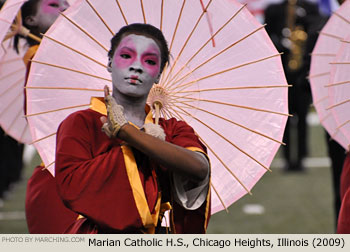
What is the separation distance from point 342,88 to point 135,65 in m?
1.18

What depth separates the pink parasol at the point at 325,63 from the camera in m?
4.45

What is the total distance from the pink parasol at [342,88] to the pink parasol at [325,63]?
47 cm

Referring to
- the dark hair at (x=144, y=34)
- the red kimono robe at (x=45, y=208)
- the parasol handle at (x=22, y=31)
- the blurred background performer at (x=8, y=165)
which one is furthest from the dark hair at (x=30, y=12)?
the blurred background performer at (x=8, y=165)

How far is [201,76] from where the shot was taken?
363 centimetres

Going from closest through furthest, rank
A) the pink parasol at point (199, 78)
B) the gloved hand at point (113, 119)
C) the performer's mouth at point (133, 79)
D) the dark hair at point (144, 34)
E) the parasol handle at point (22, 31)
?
1. the gloved hand at point (113, 119)
2. the performer's mouth at point (133, 79)
3. the dark hair at point (144, 34)
4. the pink parasol at point (199, 78)
5. the parasol handle at point (22, 31)

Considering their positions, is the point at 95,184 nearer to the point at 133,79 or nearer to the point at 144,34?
the point at 133,79

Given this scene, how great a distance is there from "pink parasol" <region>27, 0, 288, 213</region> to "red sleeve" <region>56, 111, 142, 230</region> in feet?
1.56

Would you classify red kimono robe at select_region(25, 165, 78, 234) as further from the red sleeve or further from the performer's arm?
the performer's arm

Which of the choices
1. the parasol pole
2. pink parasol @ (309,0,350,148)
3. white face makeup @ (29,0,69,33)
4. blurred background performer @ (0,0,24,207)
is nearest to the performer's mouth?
white face makeup @ (29,0,69,33)

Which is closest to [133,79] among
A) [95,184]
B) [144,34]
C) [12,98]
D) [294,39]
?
[144,34]

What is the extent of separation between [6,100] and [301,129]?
6.89m

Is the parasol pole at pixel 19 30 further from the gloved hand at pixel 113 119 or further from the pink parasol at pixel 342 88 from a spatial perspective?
the pink parasol at pixel 342 88

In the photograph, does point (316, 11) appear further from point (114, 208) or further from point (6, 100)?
point (114, 208)

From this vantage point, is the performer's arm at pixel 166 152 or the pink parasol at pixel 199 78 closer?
the performer's arm at pixel 166 152
